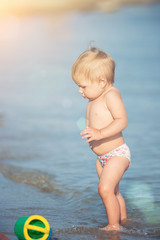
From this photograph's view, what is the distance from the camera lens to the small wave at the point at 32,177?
4680mm

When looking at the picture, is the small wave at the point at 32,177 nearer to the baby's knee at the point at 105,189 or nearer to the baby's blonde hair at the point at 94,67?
the baby's knee at the point at 105,189

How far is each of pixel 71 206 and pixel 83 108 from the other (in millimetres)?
4895

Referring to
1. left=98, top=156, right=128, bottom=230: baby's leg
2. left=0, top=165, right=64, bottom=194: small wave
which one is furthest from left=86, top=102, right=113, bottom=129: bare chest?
left=0, top=165, right=64, bottom=194: small wave

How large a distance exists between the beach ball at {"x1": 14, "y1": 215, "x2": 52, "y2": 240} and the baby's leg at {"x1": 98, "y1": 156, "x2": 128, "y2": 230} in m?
0.56

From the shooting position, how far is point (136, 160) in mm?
5578

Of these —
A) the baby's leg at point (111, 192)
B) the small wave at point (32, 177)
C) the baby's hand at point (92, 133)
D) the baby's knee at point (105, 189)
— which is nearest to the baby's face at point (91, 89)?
the baby's hand at point (92, 133)

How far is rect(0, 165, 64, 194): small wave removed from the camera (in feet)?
15.4

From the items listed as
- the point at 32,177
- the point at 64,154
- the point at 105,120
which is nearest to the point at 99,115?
the point at 105,120

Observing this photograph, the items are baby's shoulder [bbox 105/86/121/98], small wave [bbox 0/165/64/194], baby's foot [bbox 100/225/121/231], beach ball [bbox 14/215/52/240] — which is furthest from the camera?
small wave [bbox 0/165/64/194]

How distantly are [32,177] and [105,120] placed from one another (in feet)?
5.39

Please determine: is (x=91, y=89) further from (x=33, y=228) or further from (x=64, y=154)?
(x=64, y=154)

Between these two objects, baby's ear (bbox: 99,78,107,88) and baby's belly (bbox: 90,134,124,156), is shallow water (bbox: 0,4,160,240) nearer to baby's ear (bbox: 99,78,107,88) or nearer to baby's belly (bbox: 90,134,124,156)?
baby's belly (bbox: 90,134,124,156)

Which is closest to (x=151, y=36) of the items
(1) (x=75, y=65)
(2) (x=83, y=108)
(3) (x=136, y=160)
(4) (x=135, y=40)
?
(4) (x=135, y=40)

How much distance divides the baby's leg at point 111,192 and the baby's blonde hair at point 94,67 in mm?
678
